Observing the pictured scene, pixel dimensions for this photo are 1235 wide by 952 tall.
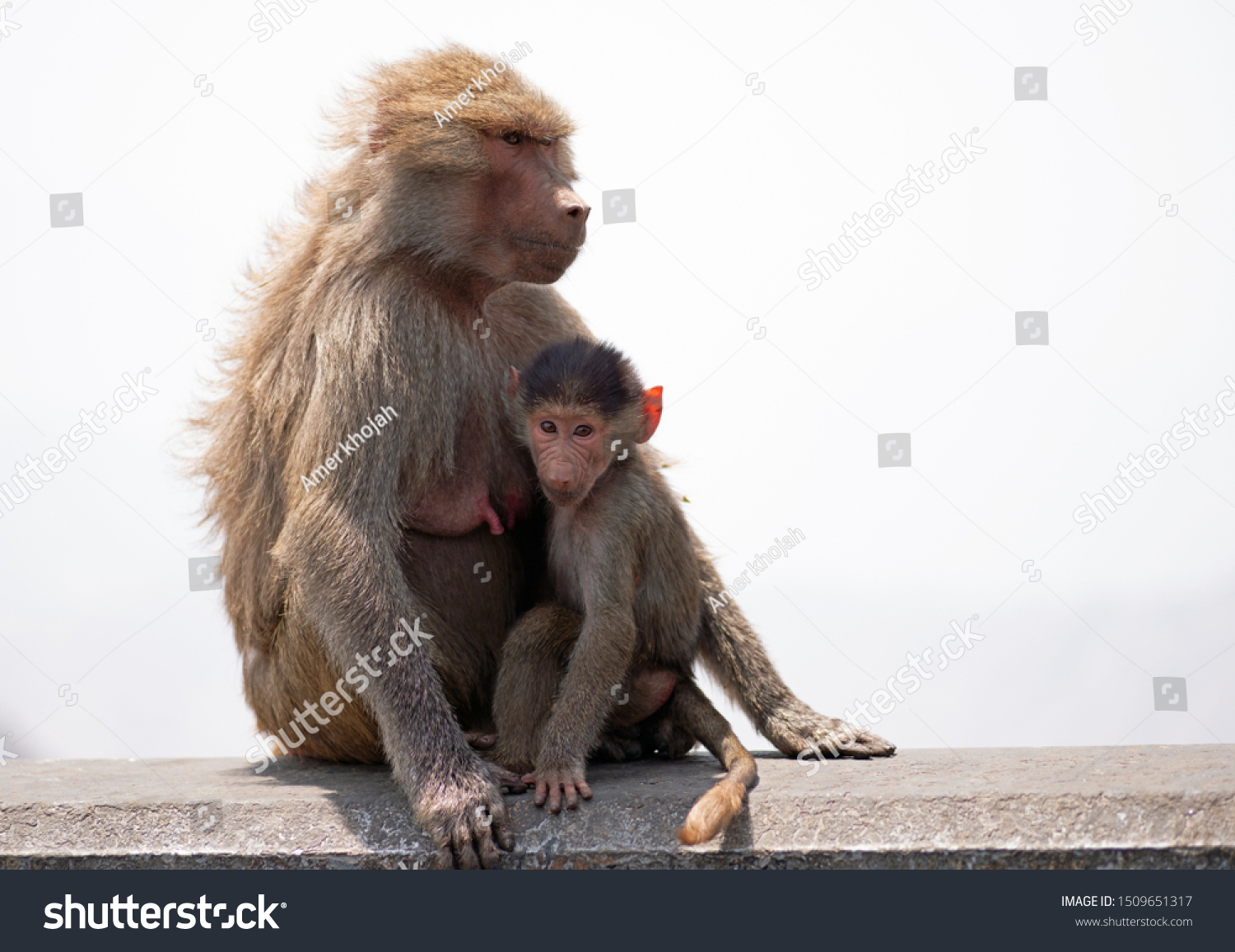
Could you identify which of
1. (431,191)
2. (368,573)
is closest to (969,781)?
(368,573)

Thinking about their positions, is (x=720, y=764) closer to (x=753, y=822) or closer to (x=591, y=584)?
(x=753, y=822)

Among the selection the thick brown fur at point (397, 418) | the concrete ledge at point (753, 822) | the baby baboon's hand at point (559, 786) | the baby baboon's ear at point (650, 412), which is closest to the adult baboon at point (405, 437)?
the thick brown fur at point (397, 418)

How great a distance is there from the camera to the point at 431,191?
4.33 meters

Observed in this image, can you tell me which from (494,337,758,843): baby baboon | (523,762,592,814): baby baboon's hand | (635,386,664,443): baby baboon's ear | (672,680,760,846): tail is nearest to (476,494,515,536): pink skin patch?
(494,337,758,843): baby baboon

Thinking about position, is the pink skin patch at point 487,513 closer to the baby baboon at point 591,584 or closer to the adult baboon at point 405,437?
the adult baboon at point 405,437

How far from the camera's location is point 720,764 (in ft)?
14.4

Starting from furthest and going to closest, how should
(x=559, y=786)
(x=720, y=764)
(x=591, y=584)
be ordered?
1. (x=720, y=764)
2. (x=591, y=584)
3. (x=559, y=786)

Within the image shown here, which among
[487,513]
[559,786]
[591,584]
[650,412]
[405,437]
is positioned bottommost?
[559,786]

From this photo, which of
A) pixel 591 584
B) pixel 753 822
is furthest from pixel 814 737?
pixel 591 584

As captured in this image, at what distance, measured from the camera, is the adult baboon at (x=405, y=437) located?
158 inches

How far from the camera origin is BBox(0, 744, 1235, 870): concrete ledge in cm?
360

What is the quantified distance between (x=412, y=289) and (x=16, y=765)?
3182 millimetres

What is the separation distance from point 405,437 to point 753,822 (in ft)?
5.85

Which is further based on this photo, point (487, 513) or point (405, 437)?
point (487, 513)
